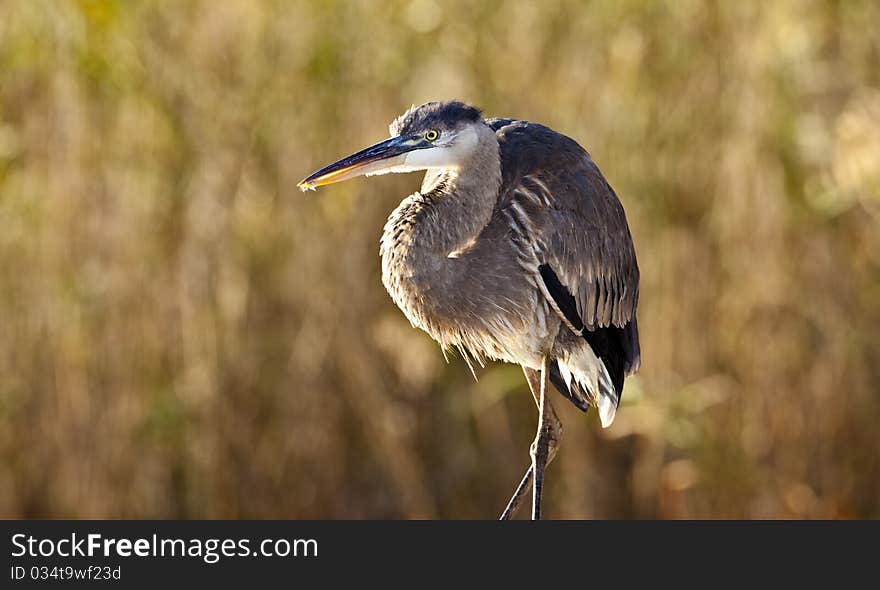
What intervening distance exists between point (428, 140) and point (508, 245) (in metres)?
0.35

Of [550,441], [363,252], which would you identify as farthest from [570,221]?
[363,252]

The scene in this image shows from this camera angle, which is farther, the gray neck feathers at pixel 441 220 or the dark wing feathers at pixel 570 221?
the dark wing feathers at pixel 570 221

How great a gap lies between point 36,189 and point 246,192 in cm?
67

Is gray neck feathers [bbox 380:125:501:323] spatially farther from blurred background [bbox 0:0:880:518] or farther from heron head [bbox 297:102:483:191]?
blurred background [bbox 0:0:880:518]

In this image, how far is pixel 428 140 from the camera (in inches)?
92.9

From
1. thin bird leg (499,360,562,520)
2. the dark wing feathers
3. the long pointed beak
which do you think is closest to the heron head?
the long pointed beak

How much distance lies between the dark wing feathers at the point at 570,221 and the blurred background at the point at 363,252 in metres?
1.05

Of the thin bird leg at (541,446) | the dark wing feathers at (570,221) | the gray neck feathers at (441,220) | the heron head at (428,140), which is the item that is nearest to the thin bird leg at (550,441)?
the thin bird leg at (541,446)

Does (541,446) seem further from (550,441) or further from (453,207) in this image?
(453,207)

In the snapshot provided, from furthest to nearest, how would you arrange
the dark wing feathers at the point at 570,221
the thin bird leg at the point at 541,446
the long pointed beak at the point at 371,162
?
1. the thin bird leg at the point at 541,446
2. the dark wing feathers at the point at 570,221
3. the long pointed beak at the point at 371,162

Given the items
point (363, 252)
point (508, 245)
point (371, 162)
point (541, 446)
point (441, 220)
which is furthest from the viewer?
point (363, 252)

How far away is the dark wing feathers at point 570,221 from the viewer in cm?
258

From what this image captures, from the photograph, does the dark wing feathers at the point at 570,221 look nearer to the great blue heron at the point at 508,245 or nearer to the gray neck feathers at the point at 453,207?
the great blue heron at the point at 508,245

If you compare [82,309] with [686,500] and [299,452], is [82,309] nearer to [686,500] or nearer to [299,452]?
[299,452]
